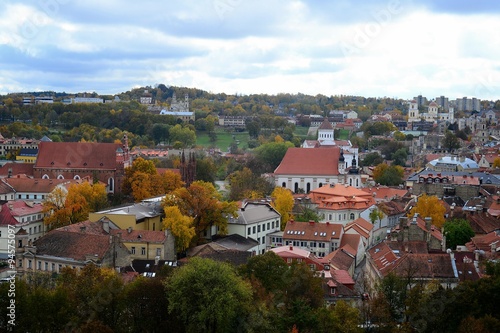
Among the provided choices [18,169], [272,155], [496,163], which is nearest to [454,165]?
→ [496,163]

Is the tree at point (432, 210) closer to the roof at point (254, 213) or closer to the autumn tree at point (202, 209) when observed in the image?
the roof at point (254, 213)

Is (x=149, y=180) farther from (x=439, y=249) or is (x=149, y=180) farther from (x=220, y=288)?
(x=220, y=288)

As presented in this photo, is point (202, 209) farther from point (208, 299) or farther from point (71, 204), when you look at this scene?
point (208, 299)

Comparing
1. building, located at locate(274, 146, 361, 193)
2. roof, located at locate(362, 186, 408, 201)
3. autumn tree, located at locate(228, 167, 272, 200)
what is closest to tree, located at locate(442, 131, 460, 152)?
building, located at locate(274, 146, 361, 193)

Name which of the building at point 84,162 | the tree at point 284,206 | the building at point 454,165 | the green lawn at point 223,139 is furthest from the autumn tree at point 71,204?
the green lawn at point 223,139

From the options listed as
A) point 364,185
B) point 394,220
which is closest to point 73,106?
point 364,185

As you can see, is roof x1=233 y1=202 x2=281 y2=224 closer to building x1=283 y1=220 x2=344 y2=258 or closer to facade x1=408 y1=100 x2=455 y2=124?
building x1=283 y1=220 x2=344 y2=258
